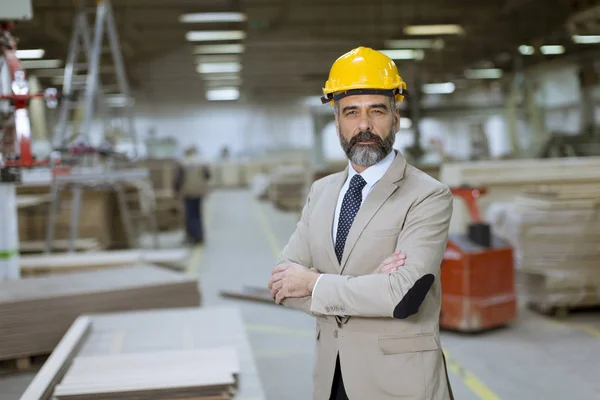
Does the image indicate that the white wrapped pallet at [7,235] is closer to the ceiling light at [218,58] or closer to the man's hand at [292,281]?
the man's hand at [292,281]

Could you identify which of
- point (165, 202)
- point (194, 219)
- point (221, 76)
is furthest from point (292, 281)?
point (221, 76)

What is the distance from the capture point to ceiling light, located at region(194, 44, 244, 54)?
2248 centimetres

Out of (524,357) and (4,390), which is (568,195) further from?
(4,390)

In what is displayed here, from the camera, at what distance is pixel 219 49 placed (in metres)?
23.2

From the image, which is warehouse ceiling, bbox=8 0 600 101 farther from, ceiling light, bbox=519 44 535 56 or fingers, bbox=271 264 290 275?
fingers, bbox=271 264 290 275

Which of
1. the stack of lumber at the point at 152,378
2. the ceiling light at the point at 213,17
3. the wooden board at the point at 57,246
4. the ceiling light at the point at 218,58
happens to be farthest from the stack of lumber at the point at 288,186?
the stack of lumber at the point at 152,378

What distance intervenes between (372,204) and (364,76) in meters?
0.45

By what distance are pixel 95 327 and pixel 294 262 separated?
108 inches

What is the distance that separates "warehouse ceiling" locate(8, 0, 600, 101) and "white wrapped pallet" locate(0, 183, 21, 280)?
8.41 meters

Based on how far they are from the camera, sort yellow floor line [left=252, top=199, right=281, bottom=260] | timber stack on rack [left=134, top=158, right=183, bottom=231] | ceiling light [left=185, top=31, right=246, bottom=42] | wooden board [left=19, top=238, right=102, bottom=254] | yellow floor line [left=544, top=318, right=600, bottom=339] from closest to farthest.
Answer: yellow floor line [left=544, top=318, right=600, bottom=339] < wooden board [left=19, top=238, right=102, bottom=254] < yellow floor line [left=252, top=199, right=281, bottom=260] < timber stack on rack [left=134, top=158, right=183, bottom=231] < ceiling light [left=185, top=31, right=246, bottom=42]

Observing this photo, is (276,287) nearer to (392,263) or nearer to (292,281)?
(292,281)

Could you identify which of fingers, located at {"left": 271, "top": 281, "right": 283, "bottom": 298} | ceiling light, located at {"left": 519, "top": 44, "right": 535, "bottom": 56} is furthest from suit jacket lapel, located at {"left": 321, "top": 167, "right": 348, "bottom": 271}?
ceiling light, located at {"left": 519, "top": 44, "right": 535, "bottom": 56}

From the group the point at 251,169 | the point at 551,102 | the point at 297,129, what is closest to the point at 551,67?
the point at 551,102

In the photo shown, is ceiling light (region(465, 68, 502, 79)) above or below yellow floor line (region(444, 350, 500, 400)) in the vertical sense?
above
